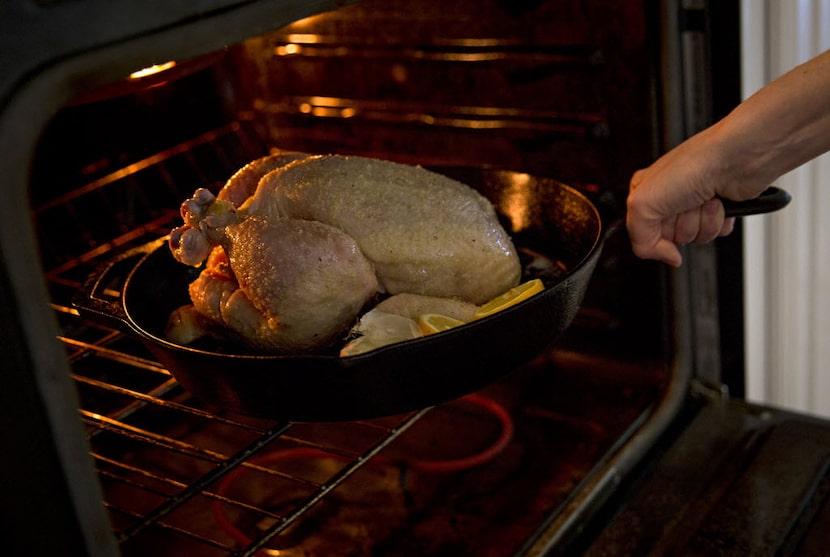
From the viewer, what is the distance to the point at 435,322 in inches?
42.8

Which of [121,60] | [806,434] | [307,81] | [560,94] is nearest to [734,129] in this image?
[560,94]

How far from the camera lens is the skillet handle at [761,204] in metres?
1.21

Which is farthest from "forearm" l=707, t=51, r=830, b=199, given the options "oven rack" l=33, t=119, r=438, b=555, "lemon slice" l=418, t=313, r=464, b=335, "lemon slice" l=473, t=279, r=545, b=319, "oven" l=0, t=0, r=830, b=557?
"oven rack" l=33, t=119, r=438, b=555

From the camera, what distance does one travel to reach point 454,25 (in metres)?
1.72

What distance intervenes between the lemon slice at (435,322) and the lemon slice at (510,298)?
37 millimetres

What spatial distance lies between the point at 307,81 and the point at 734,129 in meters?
0.99

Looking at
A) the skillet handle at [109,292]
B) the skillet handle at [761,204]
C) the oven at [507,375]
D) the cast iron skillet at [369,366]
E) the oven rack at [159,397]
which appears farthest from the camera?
the oven rack at [159,397]

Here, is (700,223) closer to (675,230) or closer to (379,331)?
(675,230)

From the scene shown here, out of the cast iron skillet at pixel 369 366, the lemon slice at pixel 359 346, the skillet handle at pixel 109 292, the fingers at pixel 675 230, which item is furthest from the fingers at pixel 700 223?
the skillet handle at pixel 109 292

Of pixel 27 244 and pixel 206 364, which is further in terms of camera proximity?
pixel 206 364

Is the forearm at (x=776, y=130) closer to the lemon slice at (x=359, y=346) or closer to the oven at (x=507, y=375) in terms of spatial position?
the oven at (x=507, y=375)

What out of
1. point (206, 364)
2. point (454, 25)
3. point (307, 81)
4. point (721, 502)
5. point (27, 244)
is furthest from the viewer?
point (307, 81)

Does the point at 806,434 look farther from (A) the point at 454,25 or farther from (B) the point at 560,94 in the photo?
(A) the point at 454,25

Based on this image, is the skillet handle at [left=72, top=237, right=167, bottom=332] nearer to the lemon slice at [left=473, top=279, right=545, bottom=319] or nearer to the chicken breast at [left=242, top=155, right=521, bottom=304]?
the chicken breast at [left=242, top=155, right=521, bottom=304]
